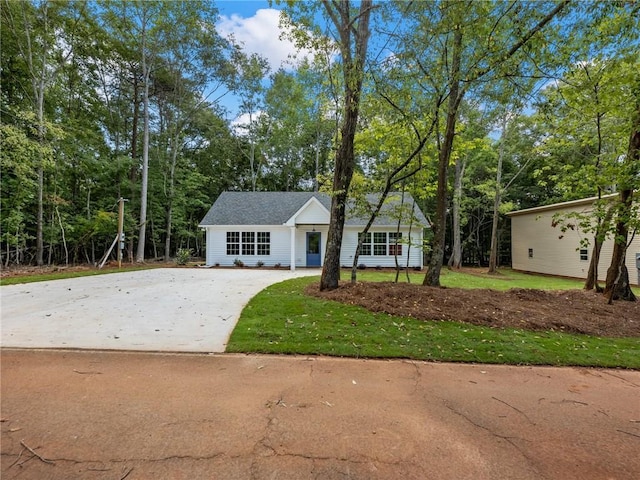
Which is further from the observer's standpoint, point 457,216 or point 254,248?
point 457,216

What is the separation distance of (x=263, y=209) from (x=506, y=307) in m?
14.7

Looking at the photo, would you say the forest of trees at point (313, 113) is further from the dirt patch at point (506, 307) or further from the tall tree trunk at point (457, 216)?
the dirt patch at point (506, 307)

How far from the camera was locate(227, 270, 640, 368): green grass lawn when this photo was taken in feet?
14.0

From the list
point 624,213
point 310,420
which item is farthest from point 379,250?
point 310,420

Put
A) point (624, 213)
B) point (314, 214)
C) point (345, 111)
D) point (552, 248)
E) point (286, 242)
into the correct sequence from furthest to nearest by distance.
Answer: point (286, 242) → point (552, 248) → point (314, 214) → point (345, 111) → point (624, 213)

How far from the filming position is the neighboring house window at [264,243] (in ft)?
58.3

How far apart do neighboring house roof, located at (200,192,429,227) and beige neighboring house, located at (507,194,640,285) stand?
636 cm

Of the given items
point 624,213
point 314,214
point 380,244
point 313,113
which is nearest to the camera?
point 624,213

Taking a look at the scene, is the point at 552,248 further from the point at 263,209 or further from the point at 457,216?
the point at 263,209

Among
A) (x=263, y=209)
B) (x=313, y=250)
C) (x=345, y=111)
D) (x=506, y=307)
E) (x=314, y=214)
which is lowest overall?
(x=506, y=307)

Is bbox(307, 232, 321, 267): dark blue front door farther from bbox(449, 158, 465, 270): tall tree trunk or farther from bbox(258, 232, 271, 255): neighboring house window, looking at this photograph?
bbox(449, 158, 465, 270): tall tree trunk

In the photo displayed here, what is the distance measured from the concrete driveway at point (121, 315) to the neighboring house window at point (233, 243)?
8.08 metres

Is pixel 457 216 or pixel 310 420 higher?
pixel 457 216

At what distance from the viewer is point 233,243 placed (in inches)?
701
